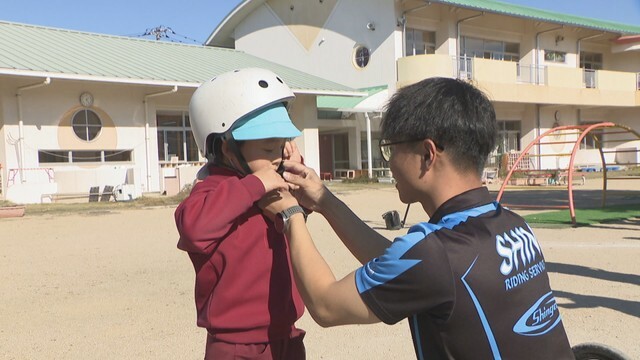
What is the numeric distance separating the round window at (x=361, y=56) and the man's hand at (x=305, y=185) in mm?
23408

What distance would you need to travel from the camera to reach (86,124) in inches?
687

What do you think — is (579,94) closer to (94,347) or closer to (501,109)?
(501,109)

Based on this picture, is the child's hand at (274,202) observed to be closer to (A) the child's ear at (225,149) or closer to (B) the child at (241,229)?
(B) the child at (241,229)

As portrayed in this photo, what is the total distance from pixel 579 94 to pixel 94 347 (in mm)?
28541

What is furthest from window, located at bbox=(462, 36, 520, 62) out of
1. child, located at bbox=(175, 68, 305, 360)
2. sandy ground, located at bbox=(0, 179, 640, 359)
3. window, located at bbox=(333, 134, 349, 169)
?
child, located at bbox=(175, 68, 305, 360)

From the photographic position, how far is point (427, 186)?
5.26ft

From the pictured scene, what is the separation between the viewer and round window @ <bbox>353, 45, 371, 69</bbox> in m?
24.9

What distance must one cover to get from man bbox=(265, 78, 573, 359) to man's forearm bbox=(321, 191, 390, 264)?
14.4 inches

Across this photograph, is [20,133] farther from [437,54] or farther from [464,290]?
[464,290]

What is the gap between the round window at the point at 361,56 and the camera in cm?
2494

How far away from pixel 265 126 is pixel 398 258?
86 cm

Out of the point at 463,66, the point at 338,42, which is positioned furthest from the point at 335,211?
the point at 338,42

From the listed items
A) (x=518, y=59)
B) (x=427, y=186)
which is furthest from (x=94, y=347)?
(x=518, y=59)

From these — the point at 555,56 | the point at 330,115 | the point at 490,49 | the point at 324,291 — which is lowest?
the point at 324,291
